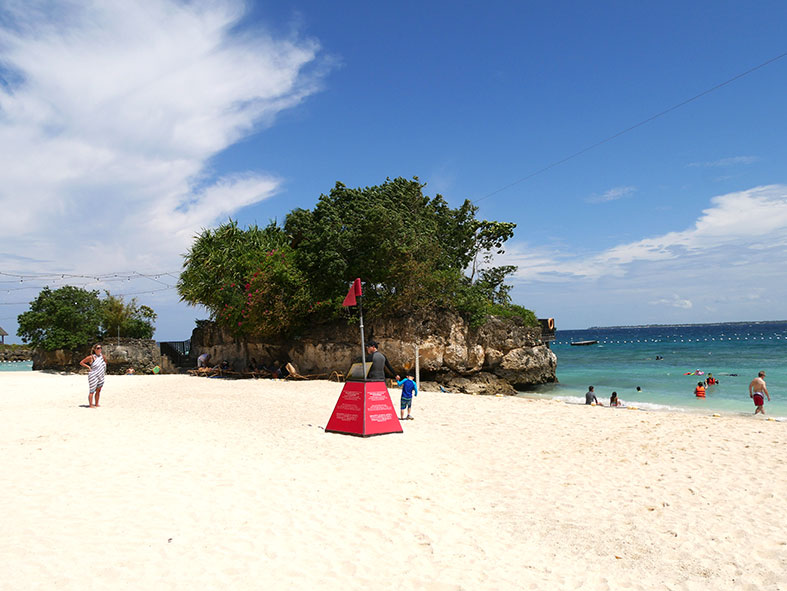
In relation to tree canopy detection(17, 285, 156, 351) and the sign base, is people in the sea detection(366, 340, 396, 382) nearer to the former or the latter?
the sign base

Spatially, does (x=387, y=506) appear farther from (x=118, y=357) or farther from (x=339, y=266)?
(x=118, y=357)

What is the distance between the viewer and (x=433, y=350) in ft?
77.6

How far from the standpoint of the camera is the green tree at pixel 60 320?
32125mm

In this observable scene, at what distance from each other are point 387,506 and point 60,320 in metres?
33.8

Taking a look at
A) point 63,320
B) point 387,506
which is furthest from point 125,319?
point 387,506

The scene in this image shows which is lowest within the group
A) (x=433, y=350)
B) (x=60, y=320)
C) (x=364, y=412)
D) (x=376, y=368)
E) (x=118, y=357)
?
(x=364, y=412)

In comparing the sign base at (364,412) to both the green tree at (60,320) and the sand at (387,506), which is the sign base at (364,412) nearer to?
the sand at (387,506)

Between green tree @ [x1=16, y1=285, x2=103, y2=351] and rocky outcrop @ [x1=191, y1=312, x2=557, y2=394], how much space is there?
37.0 feet

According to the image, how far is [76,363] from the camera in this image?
32594 millimetres

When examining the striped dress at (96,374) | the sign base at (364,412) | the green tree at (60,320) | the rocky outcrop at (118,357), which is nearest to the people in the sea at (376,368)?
the sign base at (364,412)

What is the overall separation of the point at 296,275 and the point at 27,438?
578 inches

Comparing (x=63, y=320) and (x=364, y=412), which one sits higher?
(x=63, y=320)

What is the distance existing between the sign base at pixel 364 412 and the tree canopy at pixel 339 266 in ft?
39.6

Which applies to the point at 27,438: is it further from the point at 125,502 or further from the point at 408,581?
the point at 408,581
